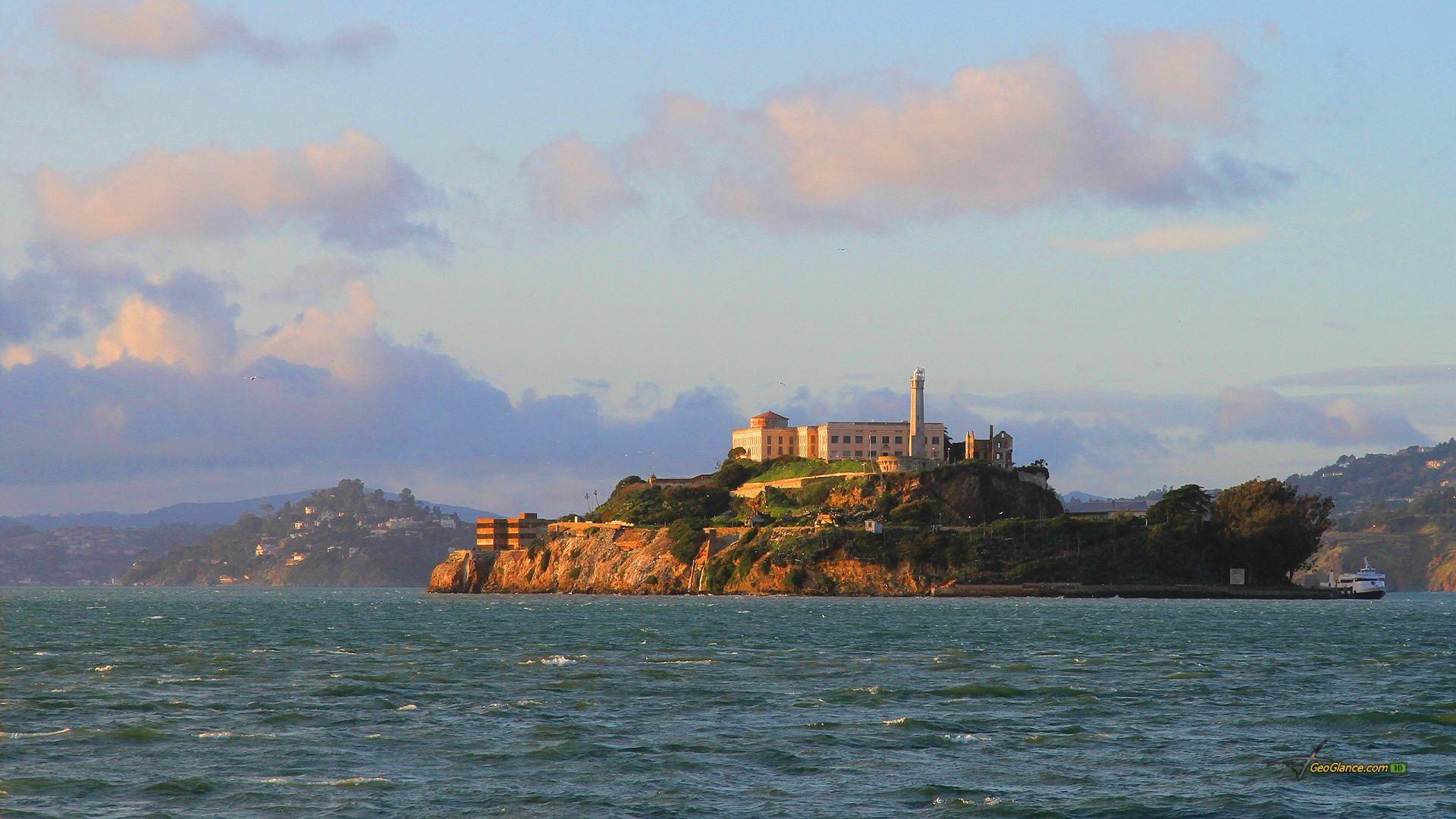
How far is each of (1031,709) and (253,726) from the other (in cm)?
2637

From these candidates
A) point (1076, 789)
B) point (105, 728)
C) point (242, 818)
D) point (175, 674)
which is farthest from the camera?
point (175, 674)

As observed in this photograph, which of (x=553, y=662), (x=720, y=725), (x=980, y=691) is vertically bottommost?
(x=720, y=725)

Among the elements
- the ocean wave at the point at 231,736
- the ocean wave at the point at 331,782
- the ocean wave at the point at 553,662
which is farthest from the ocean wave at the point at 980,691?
the ocean wave at the point at 331,782

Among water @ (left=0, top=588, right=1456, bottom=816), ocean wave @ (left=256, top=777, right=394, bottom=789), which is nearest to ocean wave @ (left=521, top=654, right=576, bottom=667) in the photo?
water @ (left=0, top=588, right=1456, bottom=816)

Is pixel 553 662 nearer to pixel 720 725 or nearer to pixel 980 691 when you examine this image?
pixel 980 691

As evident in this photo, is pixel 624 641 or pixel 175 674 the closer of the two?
pixel 175 674

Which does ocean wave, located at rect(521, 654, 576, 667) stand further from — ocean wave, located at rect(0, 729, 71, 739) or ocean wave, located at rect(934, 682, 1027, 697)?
ocean wave, located at rect(0, 729, 71, 739)

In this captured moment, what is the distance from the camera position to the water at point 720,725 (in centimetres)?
4075

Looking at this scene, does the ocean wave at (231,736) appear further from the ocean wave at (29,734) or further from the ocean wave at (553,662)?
the ocean wave at (553,662)

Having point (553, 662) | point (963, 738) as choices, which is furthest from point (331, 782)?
point (553, 662)

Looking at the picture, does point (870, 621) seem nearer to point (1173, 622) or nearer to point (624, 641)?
point (1173, 622)

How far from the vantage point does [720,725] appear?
53719 millimetres

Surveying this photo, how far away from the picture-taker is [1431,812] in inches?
1532

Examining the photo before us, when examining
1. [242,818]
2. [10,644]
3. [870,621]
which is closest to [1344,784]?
[242,818]
